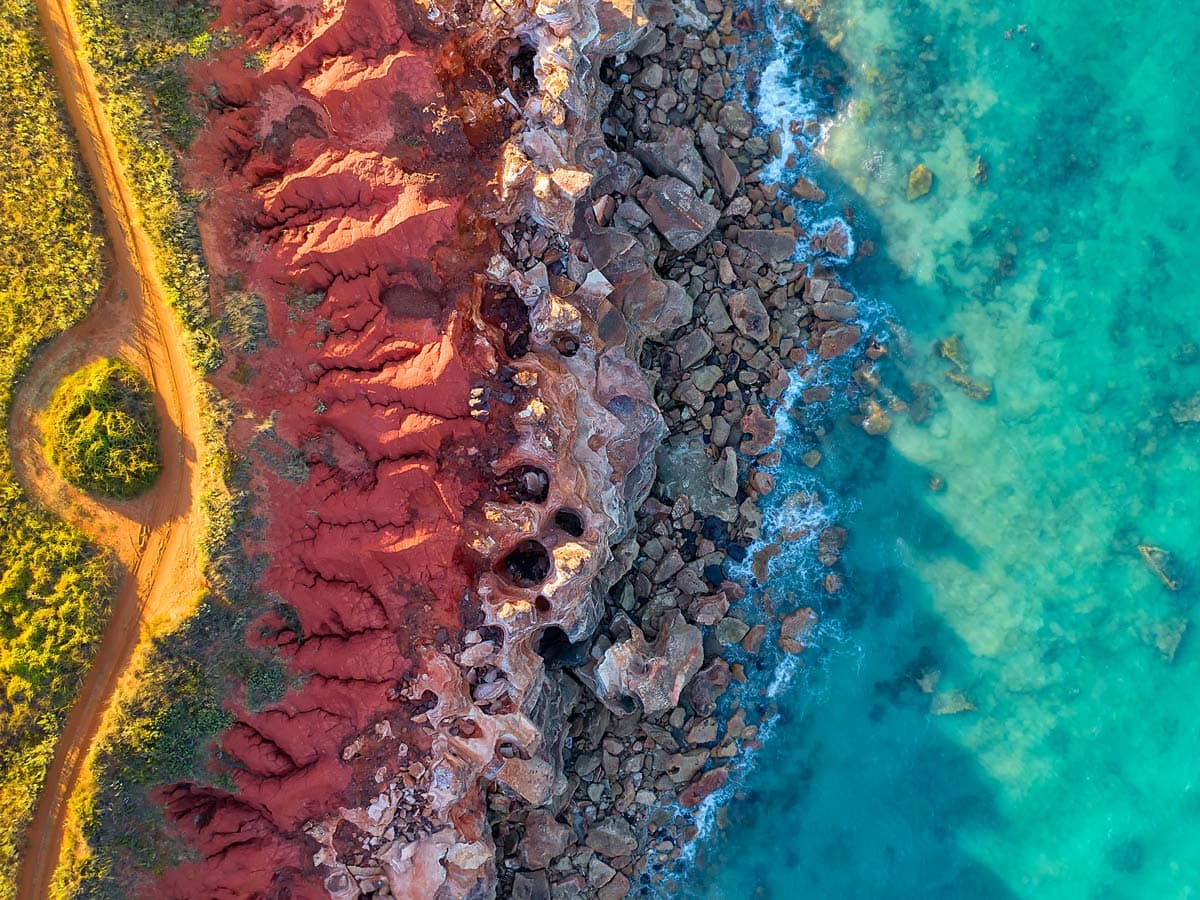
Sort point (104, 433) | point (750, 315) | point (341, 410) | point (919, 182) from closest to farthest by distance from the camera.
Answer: point (104, 433) < point (341, 410) < point (750, 315) < point (919, 182)

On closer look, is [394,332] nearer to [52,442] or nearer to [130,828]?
[52,442]

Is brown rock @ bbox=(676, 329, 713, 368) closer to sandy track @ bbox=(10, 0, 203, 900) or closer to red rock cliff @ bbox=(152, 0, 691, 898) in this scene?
red rock cliff @ bbox=(152, 0, 691, 898)

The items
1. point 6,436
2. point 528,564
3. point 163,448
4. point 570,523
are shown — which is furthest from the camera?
point 570,523

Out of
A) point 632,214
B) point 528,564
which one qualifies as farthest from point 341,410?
point 632,214

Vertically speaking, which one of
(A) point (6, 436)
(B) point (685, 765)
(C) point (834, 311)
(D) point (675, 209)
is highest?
(A) point (6, 436)

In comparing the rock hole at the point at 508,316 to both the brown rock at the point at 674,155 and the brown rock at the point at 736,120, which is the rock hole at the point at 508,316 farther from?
the brown rock at the point at 736,120

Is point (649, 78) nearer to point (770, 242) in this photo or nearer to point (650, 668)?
point (770, 242)

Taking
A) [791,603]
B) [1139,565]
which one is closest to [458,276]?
[791,603]

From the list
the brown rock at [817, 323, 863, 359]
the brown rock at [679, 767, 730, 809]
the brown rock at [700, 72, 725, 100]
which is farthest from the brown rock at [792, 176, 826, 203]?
the brown rock at [679, 767, 730, 809]
